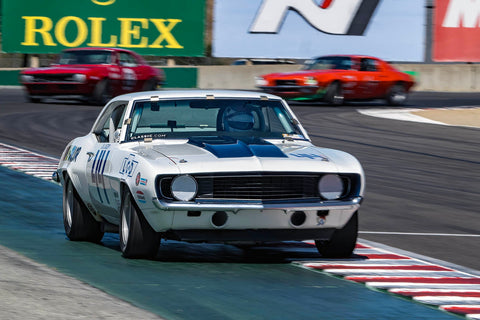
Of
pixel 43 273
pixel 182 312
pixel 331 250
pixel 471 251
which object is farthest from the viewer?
pixel 471 251

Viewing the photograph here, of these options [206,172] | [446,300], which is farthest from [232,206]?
[446,300]

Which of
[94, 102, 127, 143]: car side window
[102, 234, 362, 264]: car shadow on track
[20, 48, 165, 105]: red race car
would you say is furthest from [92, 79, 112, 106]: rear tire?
[102, 234, 362, 264]: car shadow on track

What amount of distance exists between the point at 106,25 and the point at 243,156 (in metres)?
32.4

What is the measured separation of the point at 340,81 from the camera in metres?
28.5

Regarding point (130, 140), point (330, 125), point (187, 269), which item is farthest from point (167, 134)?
point (330, 125)

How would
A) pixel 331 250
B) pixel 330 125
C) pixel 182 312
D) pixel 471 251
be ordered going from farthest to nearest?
pixel 330 125
pixel 471 251
pixel 331 250
pixel 182 312

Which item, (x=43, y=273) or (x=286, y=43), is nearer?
(x=43, y=273)

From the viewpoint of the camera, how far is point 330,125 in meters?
23.0

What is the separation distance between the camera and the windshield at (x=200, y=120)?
8.66 meters

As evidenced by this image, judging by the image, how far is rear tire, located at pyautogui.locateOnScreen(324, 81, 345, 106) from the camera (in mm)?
28500

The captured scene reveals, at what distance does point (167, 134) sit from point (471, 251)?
2.62 metres

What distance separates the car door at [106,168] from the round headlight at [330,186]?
1471mm

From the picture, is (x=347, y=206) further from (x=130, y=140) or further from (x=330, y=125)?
(x=330, y=125)

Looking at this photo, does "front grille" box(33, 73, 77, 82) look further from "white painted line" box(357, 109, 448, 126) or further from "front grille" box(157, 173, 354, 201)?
"front grille" box(157, 173, 354, 201)
